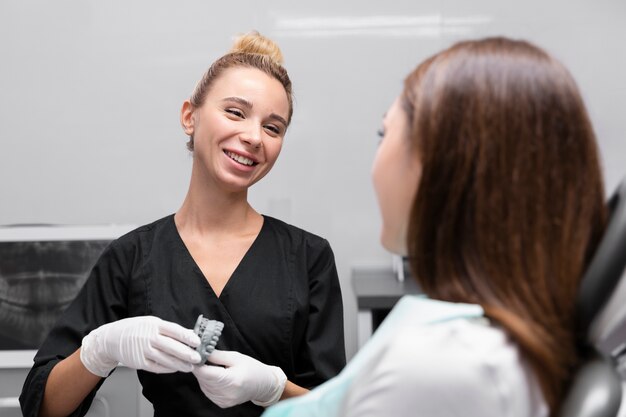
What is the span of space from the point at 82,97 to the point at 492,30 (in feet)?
4.52

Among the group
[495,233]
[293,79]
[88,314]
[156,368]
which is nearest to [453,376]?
[495,233]

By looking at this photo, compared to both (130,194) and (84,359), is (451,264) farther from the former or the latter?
(130,194)

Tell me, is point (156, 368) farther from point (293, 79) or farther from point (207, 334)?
point (293, 79)

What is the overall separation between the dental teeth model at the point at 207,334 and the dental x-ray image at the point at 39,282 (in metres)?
1.24

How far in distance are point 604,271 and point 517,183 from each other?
12 cm

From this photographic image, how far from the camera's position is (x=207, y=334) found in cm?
132

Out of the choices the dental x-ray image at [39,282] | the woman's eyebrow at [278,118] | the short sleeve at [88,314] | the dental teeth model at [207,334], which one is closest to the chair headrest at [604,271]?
the dental teeth model at [207,334]

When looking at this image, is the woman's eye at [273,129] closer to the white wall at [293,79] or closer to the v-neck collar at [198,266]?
the v-neck collar at [198,266]

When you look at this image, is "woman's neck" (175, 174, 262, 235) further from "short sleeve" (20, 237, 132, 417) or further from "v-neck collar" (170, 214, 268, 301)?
"short sleeve" (20, 237, 132, 417)

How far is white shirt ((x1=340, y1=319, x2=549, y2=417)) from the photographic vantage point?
74 centimetres

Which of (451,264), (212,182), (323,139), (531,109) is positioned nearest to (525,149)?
(531,109)

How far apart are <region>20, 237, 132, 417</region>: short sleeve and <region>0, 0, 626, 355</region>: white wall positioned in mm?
982

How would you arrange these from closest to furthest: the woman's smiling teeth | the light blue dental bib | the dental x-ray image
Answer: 1. the light blue dental bib
2. the woman's smiling teeth
3. the dental x-ray image

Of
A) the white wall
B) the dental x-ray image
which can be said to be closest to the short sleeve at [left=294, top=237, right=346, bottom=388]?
the white wall
